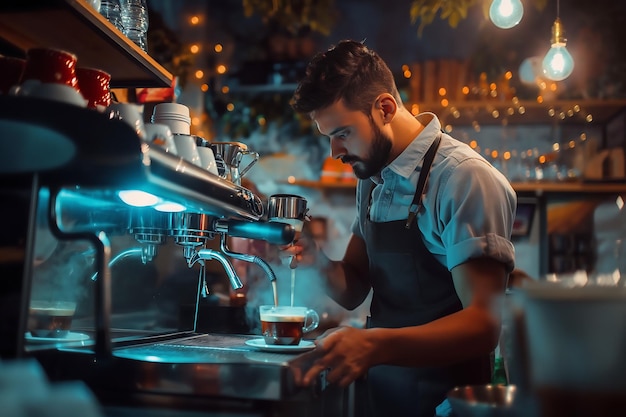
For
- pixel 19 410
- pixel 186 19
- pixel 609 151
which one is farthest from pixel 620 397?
pixel 186 19

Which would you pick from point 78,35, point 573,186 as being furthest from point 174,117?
point 573,186

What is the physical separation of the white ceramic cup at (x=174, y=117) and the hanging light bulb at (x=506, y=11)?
173 centimetres

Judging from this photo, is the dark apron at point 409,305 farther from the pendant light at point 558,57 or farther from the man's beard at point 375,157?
the pendant light at point 558,57

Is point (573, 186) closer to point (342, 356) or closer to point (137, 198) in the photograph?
point (342, 356)

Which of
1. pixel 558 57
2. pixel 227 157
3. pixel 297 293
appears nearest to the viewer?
pixel 227 157

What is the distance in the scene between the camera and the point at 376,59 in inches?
79.4

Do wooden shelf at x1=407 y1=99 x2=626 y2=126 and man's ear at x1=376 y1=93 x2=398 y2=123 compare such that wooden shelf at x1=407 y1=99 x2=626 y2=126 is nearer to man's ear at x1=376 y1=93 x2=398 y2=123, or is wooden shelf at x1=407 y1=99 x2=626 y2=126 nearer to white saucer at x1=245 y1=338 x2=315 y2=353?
man's ear at x1=376 y1=93 x2=398 y2=123

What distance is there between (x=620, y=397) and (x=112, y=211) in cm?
103

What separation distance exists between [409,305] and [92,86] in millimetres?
1068

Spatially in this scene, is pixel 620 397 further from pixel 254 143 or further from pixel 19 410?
pixel 254 143

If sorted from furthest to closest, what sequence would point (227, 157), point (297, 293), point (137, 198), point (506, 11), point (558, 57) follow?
1. point (297, 293)
2. point (558, 57)
3. point (506, 11)
4. point (227, 157)
5. point (137, 198)

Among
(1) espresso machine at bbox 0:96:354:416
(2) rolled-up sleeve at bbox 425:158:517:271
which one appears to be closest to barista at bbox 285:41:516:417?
(2) rolled-up sleeve at bbox 425:158:517:271

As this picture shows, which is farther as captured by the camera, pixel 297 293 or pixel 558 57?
pixel 297 293

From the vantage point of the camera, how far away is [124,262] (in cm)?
156
